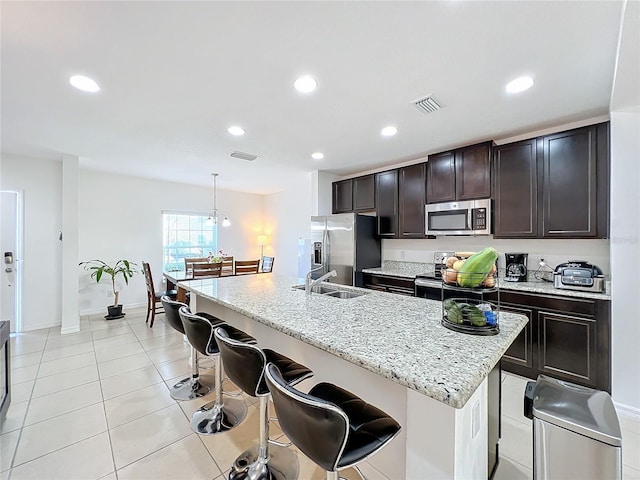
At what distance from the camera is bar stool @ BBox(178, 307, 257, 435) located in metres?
1.80

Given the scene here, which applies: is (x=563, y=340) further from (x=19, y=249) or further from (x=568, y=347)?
(x=19, y=249)

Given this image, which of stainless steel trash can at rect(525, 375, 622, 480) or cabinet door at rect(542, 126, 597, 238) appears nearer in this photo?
stainless steel trash can at rect(525, 375, 622, 480)

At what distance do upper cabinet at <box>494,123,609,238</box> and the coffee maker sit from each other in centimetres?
26

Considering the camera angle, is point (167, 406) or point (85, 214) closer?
point (167, 406)

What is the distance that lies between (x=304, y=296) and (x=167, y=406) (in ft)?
4.66

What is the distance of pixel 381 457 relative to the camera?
1.45 m

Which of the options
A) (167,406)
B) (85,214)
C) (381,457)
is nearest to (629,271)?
(381,457)

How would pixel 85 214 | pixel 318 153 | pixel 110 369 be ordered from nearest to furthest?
pixel 110 369
pixel 318 153
pixel 85 214

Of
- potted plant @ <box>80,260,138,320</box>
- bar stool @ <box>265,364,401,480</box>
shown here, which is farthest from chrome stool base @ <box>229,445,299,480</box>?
potted plant @ <box>80,260,138,320</box>

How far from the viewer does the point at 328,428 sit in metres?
0.87

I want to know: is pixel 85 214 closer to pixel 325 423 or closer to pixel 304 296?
pixel 304 296

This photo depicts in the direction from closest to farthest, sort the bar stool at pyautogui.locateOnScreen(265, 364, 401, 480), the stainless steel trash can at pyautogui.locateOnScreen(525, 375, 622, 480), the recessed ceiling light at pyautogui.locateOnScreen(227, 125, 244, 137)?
the bar stool at pyautogui.locateOnScreen(265, 364, 401, 480), the stainless steel trash can at pyautogui.locateOnScreen(525, 375, 622, 480), the recessed ceiling light at pyautogui.locateOnScreen(227, 125, 244, 137)

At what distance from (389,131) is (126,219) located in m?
5.04

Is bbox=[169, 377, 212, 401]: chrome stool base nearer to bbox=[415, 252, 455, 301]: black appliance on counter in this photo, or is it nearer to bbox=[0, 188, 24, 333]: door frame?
Result: bbox=[415, 252, 455, 301]: black appliance on counter
